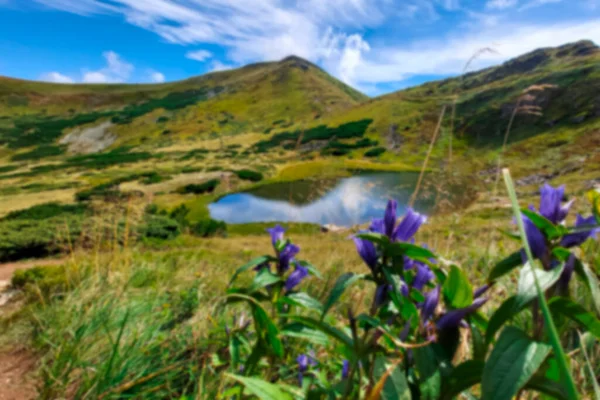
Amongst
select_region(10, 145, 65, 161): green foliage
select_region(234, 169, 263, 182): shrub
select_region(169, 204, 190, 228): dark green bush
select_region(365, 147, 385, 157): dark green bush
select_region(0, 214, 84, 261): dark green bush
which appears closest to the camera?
select_region(0, 214, 84, 261): dark green bush

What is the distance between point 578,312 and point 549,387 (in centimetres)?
16

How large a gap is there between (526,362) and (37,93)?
18557 centimetres

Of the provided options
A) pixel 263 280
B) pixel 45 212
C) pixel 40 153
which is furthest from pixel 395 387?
pixel 40 153

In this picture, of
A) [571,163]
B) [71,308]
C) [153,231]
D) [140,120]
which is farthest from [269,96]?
[71,308]

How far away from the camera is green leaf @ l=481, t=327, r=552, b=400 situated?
0.63m

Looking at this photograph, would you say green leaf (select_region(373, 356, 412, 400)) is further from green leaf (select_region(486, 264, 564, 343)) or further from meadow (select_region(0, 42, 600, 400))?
green leaf (select_region(486, 264, 564, 343))

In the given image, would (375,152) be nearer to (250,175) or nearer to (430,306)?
(250,175)

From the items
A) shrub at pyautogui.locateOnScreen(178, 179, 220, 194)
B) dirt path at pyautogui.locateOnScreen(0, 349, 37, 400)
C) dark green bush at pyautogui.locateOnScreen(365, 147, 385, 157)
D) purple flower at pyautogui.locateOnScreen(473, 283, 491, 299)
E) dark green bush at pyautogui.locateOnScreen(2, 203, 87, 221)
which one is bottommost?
shrub at pyautogui.locateOnScreen(178, 179, 220, 194)

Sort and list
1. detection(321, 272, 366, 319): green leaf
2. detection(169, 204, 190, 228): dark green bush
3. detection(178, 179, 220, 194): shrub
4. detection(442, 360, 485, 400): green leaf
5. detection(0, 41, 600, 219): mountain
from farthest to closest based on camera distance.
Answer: detection(178, 179, 220, 194): shrub < detection(0, 41, 600, 219): mountain < detection(169, 204, 190, 228): dark green bush < detection(321, 272, 366, 319): green leaf < detection(442, 360, 485, 400): green leaf

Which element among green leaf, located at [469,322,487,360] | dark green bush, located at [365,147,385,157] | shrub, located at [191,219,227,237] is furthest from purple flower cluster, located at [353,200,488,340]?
dark green bush, located at [365,147,385,157]

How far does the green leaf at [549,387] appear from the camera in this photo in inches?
27.3

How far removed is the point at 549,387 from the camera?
2.32 ft

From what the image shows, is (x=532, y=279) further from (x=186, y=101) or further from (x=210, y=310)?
(x=186, y=101)

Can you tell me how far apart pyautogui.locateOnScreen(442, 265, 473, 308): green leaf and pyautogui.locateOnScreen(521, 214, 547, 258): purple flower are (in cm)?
21
